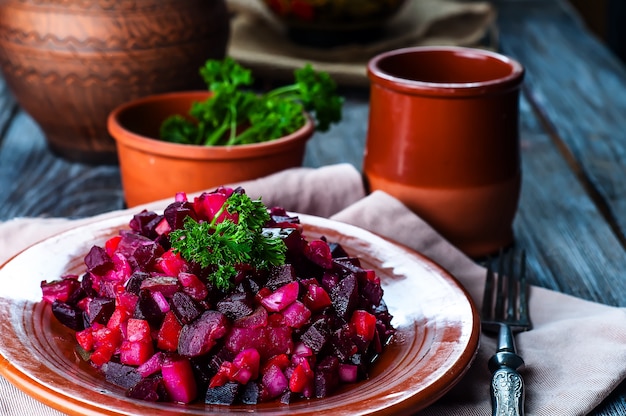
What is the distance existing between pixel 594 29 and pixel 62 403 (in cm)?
472

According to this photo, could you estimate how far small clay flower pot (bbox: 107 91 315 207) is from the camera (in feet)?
5.61

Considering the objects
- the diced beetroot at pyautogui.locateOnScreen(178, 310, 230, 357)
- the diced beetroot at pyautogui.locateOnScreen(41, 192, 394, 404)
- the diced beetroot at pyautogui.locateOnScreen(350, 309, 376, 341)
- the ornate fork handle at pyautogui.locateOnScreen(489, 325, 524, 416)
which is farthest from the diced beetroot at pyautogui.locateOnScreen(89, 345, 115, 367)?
the ornate fork handle at pyautogui.locateOnScreen(489, 325, 524, 416)

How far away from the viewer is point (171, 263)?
1168 millimetres

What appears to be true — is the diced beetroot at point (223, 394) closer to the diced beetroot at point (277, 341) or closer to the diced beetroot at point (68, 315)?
the diced beetroot at point (277, 341)

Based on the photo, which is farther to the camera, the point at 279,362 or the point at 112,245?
the point at 112,245

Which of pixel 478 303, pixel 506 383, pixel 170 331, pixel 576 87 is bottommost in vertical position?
pixel 576 87

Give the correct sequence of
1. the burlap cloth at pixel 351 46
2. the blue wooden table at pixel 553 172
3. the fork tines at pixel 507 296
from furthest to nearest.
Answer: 1. the burlap cloth at pixel 351 46
2. the blue wooden table at pixel 553 172
3. the fork tines at pixel 507 296

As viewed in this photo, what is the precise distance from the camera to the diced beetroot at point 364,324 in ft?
3.85

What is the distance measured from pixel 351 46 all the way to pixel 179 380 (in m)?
1.96

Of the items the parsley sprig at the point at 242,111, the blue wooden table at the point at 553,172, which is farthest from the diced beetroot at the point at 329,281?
the parsley sprig at the point at 242,111

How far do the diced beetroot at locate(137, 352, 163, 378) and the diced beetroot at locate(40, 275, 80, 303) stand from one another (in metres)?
0.21

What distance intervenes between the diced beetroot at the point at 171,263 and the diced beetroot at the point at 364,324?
0.23 m

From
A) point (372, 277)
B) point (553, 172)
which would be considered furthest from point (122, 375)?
point (553, 172)

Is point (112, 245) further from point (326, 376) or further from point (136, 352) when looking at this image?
point (326, 376)
